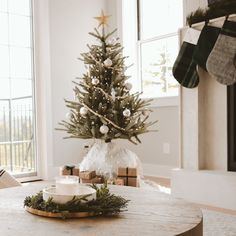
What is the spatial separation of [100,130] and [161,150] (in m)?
1.11

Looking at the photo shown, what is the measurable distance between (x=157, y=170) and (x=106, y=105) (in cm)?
120

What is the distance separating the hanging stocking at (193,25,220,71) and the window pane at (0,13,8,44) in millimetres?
2113

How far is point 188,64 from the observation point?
3082 mm

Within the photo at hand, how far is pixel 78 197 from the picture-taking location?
3.89ft

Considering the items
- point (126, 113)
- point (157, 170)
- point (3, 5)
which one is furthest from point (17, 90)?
point (157, 170)

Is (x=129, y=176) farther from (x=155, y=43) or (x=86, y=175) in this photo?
(x=155, y=43)

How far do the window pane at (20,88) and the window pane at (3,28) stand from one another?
1.44 ft

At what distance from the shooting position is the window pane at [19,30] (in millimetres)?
3988

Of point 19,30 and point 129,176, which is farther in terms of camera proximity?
point 19,30

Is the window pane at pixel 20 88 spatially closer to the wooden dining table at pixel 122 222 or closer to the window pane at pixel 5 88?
the window pane at pixel 5 88

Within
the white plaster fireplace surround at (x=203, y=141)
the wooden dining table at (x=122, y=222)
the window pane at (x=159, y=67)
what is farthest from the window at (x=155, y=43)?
the wooden dining table at (x=122, y=222)

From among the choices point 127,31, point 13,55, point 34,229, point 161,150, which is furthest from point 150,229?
point 127,31

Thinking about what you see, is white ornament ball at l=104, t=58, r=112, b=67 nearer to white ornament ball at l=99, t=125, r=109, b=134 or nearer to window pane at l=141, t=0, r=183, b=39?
white ornament ball at l=99, t=125, r=109, b=134

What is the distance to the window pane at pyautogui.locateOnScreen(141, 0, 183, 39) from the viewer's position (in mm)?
4129
